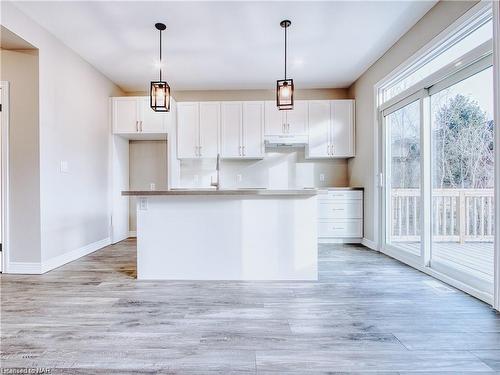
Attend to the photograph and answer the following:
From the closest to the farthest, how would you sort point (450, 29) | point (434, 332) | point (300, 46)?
point (434, 332) → point (450, 29) → point (300, 46)

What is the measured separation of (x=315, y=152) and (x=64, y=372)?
173 inches

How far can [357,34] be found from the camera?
11.0ft

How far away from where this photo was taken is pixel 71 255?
11.8ft

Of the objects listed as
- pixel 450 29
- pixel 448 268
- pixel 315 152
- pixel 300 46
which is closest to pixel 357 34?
pixel 300 46

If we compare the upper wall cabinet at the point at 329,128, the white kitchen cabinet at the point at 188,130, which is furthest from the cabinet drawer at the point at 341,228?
the white kitchen cabinet at the point at 188,130

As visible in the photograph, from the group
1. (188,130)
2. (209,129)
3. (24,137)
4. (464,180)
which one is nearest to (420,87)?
(464,180)

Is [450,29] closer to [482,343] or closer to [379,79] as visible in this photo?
[379,79]

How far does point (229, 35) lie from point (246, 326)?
3090mm

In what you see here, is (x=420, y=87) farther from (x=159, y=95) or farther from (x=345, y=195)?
(x=159, y=95)

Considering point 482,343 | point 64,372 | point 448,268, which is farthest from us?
point 448,268

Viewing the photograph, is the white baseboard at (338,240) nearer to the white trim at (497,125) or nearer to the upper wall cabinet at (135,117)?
the white trim at (497,125)

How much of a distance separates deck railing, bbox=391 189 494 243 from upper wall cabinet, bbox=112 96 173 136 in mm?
3813

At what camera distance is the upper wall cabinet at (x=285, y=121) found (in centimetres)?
498

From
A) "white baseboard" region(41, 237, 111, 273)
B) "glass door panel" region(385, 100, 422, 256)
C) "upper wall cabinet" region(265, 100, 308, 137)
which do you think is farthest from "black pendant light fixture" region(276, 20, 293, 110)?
"white baseboard" region(41, 237, 111, 273)
